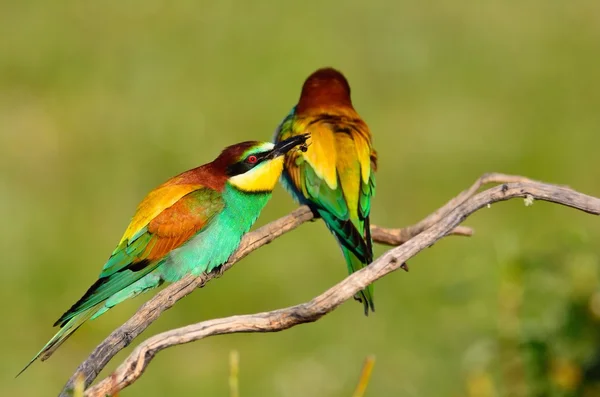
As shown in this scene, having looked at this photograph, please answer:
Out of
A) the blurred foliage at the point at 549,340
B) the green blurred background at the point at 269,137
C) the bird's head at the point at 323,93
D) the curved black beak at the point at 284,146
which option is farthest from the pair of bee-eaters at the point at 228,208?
the green blurred background at the point at 269,137

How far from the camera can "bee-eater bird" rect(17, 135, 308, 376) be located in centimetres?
210

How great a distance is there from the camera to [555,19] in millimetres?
7059

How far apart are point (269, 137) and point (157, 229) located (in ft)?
10.3

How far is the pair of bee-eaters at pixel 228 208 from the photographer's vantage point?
2086 millimetres

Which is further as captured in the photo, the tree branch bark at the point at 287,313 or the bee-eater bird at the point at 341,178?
the bee-eater bird at the point at 341,178

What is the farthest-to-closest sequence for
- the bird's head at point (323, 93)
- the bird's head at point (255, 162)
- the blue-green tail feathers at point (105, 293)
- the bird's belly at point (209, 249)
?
the bird's head at point (323, 93) → the bird's belly at point (209, 249) → the bird's head at point (255, 162) → the blue-green tail feathers at point (105, 293)

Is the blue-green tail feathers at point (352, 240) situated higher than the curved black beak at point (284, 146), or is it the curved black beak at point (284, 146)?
the curved black beak at point (284, 146)

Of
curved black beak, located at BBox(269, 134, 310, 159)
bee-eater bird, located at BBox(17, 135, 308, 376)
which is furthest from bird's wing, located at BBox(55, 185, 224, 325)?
curved black beak, located at BBox(269, 134, 310, 159)

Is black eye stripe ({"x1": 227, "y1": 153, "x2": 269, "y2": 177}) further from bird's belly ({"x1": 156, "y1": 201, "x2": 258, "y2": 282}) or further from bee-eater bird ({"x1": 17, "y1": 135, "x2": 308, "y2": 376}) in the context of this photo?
bird's belly ({"x1": 156, "y1": 201, "x2": 258, "y2": 282})

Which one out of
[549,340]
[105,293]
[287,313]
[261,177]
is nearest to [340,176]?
[261,177]

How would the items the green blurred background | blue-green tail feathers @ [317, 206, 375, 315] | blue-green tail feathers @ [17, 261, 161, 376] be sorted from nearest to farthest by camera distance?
blue-green tail feathers @ [17, 261, 161, 376], blue-green tail feathers @ [317, 206, 375, 315], the green blurred background

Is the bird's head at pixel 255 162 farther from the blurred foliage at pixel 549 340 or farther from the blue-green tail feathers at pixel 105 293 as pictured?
the blurred foliage at pixel 549 340

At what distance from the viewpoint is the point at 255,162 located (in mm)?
2113

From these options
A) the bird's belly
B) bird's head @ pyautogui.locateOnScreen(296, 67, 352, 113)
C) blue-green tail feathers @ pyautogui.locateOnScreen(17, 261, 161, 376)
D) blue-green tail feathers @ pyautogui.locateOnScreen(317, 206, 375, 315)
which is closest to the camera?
blue-green tail feathers @ pyautogui.locateOnScreen(17, 261, 161, 376)
